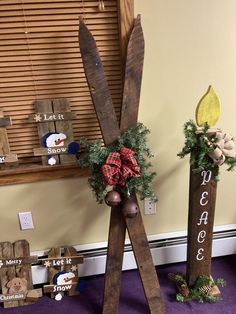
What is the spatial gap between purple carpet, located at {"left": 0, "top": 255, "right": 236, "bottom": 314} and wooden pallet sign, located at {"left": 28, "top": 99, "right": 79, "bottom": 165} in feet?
2.46

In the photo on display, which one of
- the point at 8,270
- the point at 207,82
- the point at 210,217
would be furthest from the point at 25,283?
the point at 207,82

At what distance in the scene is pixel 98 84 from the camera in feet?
4.34

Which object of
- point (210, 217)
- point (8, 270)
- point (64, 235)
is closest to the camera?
point (210, 217)

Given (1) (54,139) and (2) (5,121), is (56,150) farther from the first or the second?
(2) (5,121)

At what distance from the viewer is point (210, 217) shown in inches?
61.3

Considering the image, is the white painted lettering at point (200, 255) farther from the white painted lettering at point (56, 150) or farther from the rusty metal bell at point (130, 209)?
the white painted lettering at point (56, 150)

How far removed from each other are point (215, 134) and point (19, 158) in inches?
37.0

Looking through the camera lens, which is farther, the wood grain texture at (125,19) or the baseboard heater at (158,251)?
the baseboard heater at (158,251)

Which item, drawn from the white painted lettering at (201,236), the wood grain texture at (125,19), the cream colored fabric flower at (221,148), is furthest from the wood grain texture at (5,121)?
the white painted lettering at (201,236)

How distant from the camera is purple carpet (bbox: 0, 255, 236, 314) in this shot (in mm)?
→ 1638

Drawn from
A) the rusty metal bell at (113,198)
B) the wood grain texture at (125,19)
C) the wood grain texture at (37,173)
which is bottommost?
the rusty metal bell at (113,198)

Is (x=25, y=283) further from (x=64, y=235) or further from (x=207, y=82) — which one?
(x=207, y=82)

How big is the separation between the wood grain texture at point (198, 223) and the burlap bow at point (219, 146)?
5.2 inches

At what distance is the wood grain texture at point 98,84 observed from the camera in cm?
129
